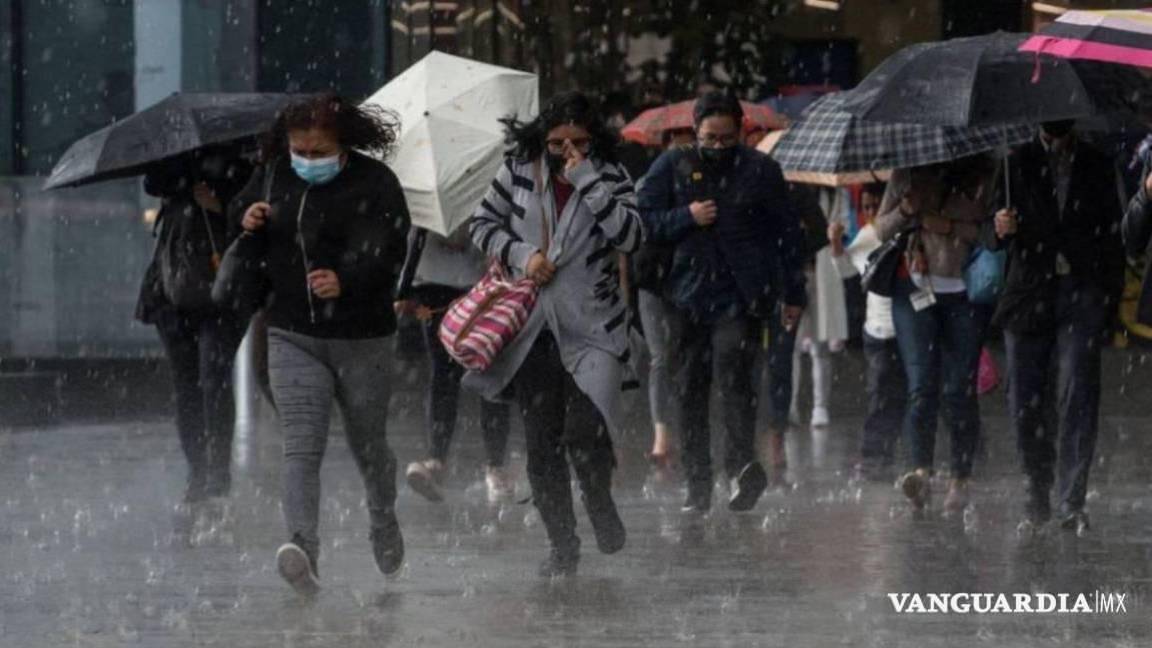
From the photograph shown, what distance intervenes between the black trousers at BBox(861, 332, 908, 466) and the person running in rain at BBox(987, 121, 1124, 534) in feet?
9.26

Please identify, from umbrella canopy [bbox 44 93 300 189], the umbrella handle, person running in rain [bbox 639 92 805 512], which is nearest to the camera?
the umbrella handle

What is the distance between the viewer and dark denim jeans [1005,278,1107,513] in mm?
10789

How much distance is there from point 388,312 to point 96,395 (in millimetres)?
8980

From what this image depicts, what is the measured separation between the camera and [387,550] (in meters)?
9.41

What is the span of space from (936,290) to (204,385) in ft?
10.4

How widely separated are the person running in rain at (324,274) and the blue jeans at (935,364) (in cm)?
335

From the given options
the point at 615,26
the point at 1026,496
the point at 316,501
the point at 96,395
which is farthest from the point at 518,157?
the point at 615,26

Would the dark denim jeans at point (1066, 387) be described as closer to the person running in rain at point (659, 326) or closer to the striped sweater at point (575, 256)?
the person running in rain at point (659, 326)

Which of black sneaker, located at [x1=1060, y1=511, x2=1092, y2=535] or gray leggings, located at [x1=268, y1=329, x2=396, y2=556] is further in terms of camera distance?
black sneaker, located at [x1=1060, y1=511, x2=1092, y2=535]

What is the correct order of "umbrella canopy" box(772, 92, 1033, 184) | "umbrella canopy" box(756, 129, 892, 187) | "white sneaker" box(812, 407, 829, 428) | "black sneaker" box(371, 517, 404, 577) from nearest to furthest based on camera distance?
"black sneaker" box(371, 517, 404, 577)
"umbrella canopy" box(772, 92, 1033, 184)
"umbrella canopy" box(756, 129, 892, 187)
"white sneaker" box(812, 407, 829, 428)

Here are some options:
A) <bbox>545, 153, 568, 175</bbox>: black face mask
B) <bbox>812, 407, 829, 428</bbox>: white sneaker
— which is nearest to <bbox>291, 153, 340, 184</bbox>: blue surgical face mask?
<bbox>545, 153, 568, 175</bbox>: black face mask

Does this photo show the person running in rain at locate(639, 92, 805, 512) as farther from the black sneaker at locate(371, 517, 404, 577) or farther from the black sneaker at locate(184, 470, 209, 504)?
the black sneaker at locate(371, 517, 404, 577)

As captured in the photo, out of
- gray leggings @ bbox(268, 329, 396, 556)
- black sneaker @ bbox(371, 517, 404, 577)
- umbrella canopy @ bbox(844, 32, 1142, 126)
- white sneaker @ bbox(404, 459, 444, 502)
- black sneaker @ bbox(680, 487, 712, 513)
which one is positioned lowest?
white sneaker @ bbox(404, 459, 444, 502)

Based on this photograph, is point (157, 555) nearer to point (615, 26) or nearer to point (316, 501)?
point (316, 501)
